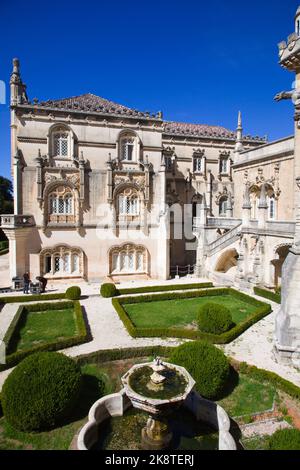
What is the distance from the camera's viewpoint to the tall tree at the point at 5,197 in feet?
179

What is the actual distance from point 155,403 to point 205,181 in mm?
30508

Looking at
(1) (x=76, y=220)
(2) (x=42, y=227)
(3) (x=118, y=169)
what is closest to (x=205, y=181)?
(3) (x=118, y=169)

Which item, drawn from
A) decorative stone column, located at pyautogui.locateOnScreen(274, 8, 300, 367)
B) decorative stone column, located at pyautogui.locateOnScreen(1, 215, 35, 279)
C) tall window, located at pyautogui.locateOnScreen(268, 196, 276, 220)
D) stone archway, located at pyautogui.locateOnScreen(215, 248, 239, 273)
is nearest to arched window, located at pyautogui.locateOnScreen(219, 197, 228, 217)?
stone archway, located at pyautogui.locateOnScreen(215, 248, 239, 273)

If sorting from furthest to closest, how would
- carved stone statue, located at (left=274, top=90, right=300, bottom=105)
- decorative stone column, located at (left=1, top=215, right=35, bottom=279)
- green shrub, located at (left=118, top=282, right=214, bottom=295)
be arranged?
1. decorative stone column, located at (left=1, top=215, right=35, bottom=279)
2. green shrub, located at (left=118, top=282, right=214, bottom=295)
3. carved stone statue, located at (left=274, top=90, right=300, bottom=105)

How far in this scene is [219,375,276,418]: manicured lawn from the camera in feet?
34.2

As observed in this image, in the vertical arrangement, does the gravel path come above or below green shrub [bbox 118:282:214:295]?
below

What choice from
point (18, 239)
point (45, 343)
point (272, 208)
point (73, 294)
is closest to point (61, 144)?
point (18, 239)

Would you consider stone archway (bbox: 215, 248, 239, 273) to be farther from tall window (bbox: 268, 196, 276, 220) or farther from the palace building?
tall window (bbox: 268, 196, 276, 220)

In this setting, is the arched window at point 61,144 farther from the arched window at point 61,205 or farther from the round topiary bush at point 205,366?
the round topiary bush at point 205,366

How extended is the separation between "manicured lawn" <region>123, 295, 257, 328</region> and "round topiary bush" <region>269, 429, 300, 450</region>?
9848 mm

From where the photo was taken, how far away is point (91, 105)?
27078 mm

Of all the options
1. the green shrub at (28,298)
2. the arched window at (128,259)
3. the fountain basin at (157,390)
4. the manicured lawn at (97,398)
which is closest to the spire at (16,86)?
the arched window at (128,259)

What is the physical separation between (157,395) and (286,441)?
3.25 metres
